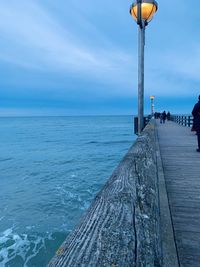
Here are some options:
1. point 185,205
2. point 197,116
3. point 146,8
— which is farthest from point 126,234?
point 197,116

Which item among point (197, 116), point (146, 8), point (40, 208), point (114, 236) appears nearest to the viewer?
point (114, 236)

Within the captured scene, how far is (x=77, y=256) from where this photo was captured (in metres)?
0.84

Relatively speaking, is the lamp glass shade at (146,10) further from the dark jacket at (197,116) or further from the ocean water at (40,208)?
the ocean water at (40,208)

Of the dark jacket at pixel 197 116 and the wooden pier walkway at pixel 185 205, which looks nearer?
the wooden pier walkway at pixel 185 205

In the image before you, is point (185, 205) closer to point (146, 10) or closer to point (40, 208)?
point (146, 10)

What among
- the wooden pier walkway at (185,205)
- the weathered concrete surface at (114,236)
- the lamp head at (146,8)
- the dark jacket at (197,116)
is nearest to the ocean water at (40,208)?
the wooden pier walkway at (185,205)

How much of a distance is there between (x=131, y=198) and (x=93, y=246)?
52cm

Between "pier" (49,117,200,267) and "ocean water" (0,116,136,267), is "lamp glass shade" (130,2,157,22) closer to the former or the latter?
"pier" (49,117,200,267)

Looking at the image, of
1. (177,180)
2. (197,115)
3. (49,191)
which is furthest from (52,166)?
(177,180)

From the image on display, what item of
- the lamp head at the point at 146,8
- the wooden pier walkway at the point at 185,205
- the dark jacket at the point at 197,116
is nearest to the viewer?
the wooden pier walkway at the point at 185,205

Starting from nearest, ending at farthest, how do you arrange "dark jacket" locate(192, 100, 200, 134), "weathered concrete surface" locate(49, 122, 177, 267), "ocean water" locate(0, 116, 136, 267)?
"weathered concrete surface" locate(49, 122, 177, 267), "dark jacket" locate(192, 100, 200, 134), "ocean water" locate(0, 116, 136, 267)

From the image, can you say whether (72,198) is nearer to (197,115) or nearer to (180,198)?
(197,115)

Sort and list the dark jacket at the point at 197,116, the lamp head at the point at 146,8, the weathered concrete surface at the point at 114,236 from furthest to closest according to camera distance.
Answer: the dark jacket at the point at 197,116 < the lamp head at the point at 146,8 < the weathered concrete surface at the point at 114,236

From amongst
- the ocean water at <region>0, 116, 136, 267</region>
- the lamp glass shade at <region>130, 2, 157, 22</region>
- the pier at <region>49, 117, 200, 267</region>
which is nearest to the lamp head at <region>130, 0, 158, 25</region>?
the lamp glass shade at <region>130, 2, 157, 22</region>
